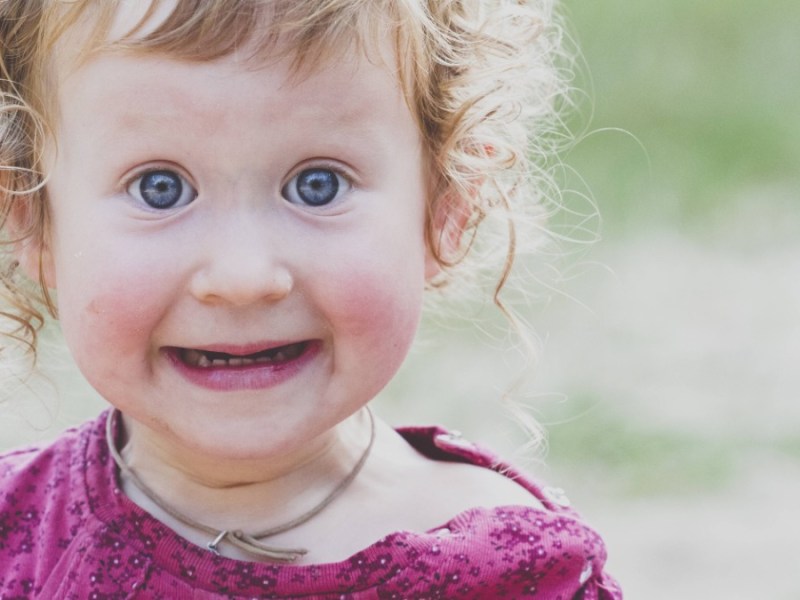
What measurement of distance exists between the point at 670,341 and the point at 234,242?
2.22 meters

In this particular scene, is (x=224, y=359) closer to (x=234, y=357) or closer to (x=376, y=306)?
(x=234, y=357)

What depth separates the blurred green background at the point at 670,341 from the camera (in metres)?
2.64

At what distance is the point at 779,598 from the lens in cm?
240

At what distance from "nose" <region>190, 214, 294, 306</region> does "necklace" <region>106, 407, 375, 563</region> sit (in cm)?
32

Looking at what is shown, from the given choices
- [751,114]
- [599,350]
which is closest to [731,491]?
[599,350]

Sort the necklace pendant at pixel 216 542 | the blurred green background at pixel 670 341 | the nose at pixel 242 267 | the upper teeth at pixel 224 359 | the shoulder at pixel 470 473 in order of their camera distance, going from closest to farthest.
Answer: the nose at pixel 242 267 < the upper teeth at pixel 224 359 < the necklace pendant at pixel 216 542 < the shoulder at pixel 470 473 < the blurred green background at pixel 670 341

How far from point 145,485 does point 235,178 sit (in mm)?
450

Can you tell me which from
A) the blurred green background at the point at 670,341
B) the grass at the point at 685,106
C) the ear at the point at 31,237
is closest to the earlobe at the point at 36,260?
the ear at the point at 31,237

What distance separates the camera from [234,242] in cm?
135

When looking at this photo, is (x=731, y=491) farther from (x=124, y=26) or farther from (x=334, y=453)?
(x=124, y=26)

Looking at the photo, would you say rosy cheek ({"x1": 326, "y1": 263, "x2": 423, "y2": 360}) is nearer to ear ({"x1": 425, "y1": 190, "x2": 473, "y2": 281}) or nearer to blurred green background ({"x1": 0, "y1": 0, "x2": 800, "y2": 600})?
ear ({"x1": 425, "y1": 190, "x2": 473, "y2": 281})

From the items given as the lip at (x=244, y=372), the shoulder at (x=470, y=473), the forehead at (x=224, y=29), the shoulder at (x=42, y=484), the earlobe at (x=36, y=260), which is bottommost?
the shoulder at (x=42, y=484)

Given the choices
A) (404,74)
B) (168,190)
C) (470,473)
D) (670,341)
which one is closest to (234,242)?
(168,190)

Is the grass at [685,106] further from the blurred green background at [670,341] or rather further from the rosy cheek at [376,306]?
the rosy cheek at [376,306]
